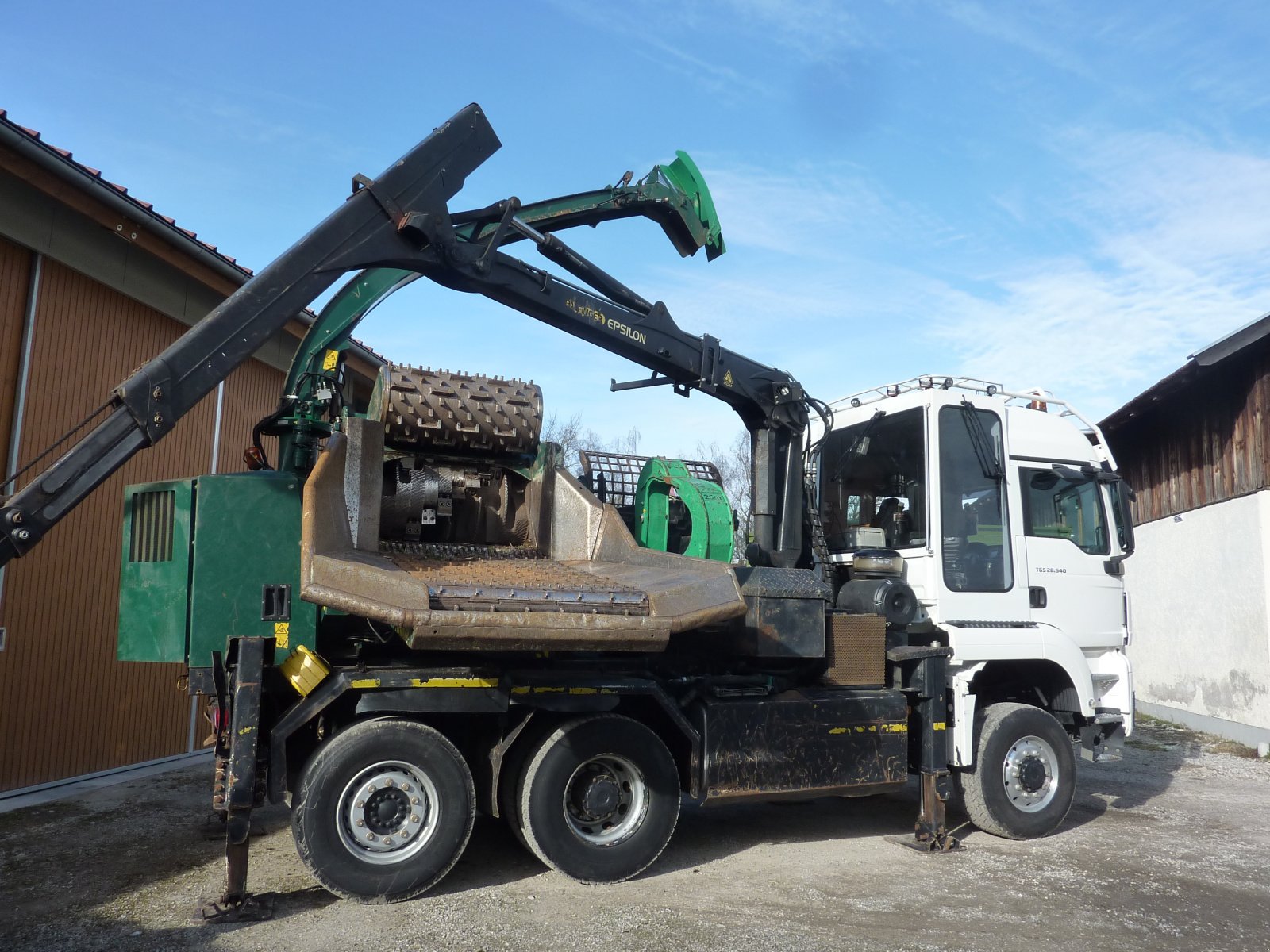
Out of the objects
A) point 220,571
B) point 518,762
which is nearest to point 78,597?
point 220,571

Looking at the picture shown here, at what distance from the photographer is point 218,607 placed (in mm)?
5406

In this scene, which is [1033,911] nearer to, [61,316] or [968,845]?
[968,845]

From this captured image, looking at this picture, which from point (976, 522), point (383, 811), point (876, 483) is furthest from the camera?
point (876, 483)

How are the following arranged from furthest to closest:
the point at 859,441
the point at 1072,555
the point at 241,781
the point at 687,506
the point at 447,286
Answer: the point at 859,441 → the point at 1072,555 → the point at 687,506 → the point at 447,286 → the point at 241,781

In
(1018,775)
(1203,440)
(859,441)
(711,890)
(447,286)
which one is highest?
(1203,440)

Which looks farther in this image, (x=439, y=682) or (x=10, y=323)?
(x=10, y=323)

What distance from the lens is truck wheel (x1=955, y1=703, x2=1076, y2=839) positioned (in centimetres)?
729

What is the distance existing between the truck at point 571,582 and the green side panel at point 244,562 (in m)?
0.02

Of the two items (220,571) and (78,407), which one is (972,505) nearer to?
(220,571)

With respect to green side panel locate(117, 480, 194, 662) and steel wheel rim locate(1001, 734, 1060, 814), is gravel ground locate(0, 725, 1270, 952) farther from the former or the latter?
green side panel locate(117, 480, 194, 662)

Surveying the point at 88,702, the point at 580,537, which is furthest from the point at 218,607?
the point at 88,702

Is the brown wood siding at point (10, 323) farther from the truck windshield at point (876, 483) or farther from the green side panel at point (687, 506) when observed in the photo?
the truck windshield at point (876, 483)

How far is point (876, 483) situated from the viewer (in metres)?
8.16

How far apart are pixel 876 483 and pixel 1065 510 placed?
4.96 feet
